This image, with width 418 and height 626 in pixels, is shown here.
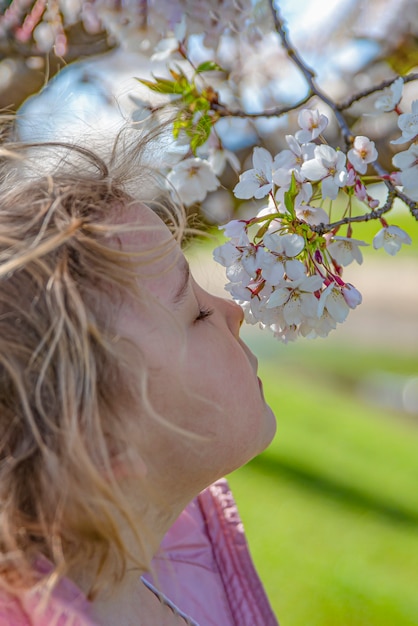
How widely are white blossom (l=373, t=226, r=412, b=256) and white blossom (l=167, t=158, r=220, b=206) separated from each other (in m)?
0.36

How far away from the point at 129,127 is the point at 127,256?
43 centimetres

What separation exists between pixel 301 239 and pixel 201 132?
0.41 metres

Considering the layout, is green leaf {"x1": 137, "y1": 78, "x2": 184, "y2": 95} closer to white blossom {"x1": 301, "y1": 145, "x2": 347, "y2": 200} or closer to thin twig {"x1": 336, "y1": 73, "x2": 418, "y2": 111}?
thin twig {"x1": 336, "y1": 73, "x2": 418, "y2": 111}

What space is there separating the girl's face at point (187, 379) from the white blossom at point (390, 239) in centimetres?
27

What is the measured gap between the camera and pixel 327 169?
39.7 inches

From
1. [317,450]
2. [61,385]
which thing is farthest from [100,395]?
[317,450]

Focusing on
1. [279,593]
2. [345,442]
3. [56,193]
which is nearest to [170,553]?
[56,193]

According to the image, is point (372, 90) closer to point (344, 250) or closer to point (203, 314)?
point (344, 250)

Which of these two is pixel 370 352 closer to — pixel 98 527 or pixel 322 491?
pixel 322 491

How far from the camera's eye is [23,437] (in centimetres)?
93

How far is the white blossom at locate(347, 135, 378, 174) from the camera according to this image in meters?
1.03

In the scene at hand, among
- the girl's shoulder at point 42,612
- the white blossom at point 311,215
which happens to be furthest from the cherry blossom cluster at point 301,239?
the girl's shoulder at point 42,612

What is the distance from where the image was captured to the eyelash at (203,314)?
3.66ft

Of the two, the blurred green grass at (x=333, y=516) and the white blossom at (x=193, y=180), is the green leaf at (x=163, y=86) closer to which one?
the white blossom at (x=193, y=180)
